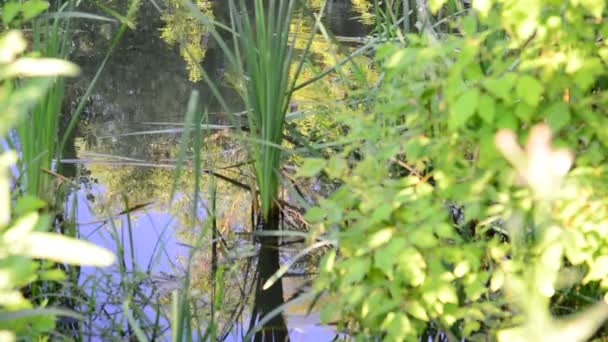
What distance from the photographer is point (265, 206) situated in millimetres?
2545

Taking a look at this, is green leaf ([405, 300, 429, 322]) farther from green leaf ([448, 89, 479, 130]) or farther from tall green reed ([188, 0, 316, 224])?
tall green reed ([188, 0, 316, 224])

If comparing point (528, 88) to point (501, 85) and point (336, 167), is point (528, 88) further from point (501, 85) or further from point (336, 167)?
point (336, 167)

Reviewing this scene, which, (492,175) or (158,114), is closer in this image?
(492,175)

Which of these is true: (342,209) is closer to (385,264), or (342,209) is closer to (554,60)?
(385,264)


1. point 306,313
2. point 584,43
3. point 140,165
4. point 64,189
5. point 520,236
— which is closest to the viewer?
point 584,43

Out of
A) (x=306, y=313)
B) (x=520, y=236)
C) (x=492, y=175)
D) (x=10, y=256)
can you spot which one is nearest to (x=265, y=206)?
(x=306, y=313)

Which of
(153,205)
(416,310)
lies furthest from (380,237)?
(153,205)

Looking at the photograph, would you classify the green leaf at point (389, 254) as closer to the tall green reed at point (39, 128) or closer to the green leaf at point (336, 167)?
the green leaf at point (336, 167)

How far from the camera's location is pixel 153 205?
104 inches

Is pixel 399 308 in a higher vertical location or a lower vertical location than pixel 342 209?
lower

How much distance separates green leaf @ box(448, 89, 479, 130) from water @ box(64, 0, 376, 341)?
709 mm

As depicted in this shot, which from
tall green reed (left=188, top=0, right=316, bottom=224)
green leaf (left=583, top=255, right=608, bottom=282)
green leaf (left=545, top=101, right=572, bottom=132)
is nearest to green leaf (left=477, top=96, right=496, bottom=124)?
green leaf (left=545, top=101, right=572, bottom=132)

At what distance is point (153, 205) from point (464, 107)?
5.23 ft

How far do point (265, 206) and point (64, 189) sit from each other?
64 cm
